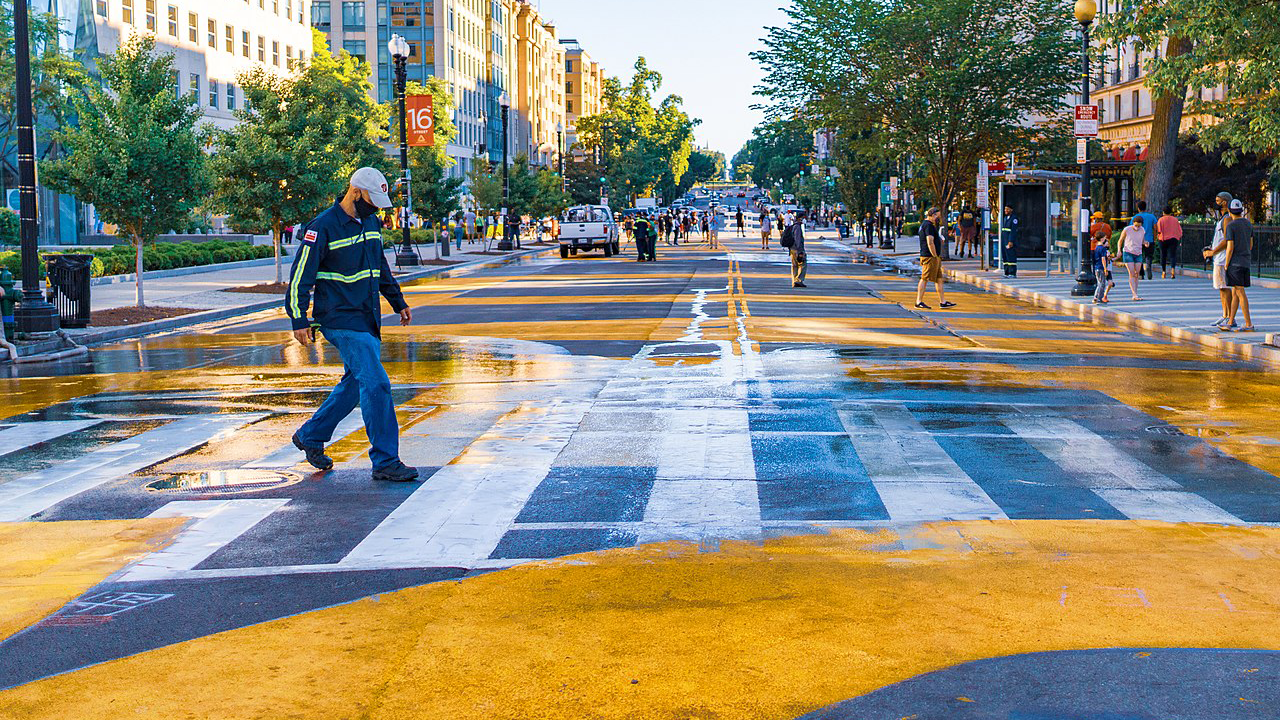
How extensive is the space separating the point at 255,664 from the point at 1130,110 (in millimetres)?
80862

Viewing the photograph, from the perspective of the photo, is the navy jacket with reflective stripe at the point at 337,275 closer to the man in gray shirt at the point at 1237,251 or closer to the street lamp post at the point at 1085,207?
the man in gray shirt at the point at 1237,251

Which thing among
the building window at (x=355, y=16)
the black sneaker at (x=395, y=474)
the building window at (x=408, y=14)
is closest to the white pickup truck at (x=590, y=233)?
the black sneaker at (x=395, y=474)

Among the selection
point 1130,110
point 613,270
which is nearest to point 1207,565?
point 613,270

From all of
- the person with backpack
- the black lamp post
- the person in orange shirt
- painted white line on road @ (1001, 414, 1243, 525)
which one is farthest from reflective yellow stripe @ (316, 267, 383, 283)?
the person with backpack

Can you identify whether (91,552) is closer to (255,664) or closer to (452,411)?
(255,664)

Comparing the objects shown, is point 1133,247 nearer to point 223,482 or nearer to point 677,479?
point 677,479

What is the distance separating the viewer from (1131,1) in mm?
24719

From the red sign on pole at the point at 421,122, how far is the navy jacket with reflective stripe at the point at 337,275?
3954 cm

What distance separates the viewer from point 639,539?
297 inches

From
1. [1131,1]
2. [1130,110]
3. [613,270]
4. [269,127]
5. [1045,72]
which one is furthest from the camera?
[1130,110]

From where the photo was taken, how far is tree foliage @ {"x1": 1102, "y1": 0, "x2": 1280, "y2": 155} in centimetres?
2020

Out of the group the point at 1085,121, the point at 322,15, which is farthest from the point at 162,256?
the point at 322,15

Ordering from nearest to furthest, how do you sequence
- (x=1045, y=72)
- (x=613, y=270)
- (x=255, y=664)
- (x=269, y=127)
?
(x=255, y=664) < (x=269, y=127) < (x=613, y=270) < (x=1045, y=72)

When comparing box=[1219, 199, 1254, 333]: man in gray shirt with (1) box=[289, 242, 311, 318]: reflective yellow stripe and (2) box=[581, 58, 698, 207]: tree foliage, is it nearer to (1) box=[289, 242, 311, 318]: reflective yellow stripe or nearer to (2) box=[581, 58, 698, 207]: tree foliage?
(1) box=[289, 242, 311, 318]: reflective yellow stripe
